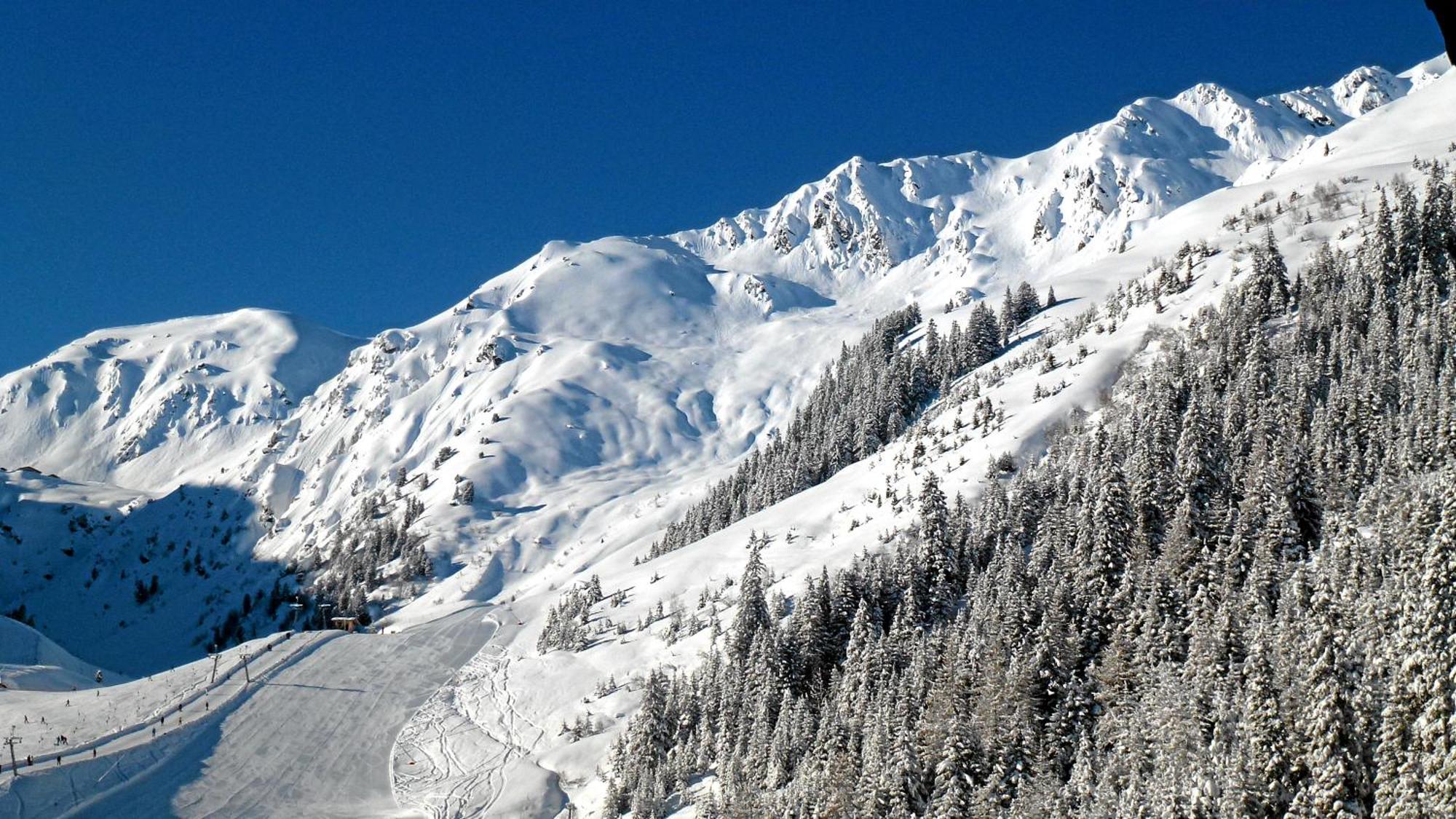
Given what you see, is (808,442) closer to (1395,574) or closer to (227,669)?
(227,669)

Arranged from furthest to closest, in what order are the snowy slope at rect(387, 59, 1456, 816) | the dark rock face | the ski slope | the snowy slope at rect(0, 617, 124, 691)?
1. the snowy slope at rect(0, 617, 124, 691)
2. the snowy slope at rect(387, 59, 1456, 816)
3. the ski slope
4. the dark rock face

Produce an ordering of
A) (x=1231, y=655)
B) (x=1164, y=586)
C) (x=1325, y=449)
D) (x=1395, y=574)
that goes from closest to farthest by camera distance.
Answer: (x=1395, y=574) → (x=1231, y=655) → (x=1164, y=586) → (x=1325, y=449)

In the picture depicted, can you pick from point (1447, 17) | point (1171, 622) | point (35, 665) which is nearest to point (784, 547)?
point (1171, 622)

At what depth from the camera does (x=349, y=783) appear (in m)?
88.7

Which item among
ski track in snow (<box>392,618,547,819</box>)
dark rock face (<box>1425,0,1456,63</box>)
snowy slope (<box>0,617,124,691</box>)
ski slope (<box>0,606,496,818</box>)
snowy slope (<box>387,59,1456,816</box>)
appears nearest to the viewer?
dark rock face (<box>1425,0,1456,63</box>)

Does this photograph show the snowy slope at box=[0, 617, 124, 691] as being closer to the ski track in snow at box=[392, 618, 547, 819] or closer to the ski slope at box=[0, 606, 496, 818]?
the ski slope at box=[0, 606, 496, 818]

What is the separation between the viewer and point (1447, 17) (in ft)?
17.2

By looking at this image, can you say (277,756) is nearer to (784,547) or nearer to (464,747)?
(464,747)

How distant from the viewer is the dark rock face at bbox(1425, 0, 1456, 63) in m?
5.09

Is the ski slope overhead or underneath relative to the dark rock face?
underneath

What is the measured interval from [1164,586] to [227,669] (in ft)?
336

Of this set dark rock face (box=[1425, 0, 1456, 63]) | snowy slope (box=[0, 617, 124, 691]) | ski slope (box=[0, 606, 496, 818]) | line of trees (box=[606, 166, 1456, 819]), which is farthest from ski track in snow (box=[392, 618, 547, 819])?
dark rock face (box=[1425, 0, 1456, 63])

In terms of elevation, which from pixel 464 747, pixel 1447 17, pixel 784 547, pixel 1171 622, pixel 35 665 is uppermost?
pixel 1447 17

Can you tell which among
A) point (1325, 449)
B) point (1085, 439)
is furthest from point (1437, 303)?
point (1085, 439)
